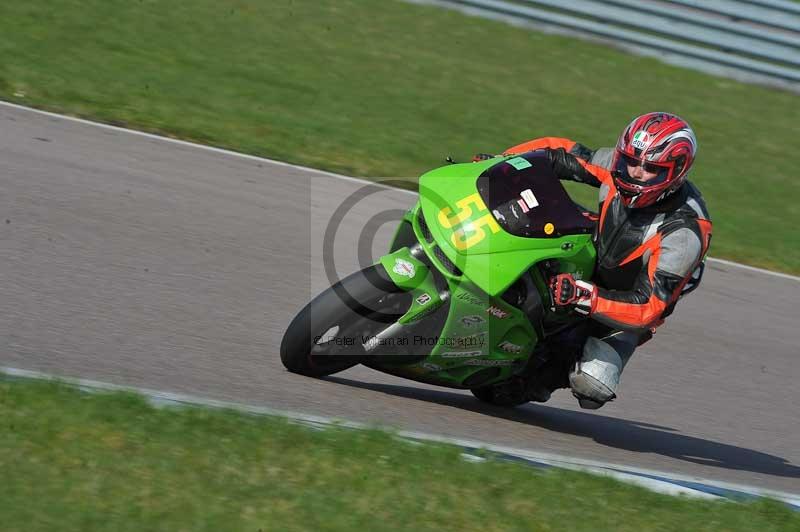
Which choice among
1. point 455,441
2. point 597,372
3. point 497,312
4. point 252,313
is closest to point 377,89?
point 252,313

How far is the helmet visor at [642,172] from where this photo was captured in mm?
5105

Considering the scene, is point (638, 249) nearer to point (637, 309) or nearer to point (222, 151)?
point (637, 309)

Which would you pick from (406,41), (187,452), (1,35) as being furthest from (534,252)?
(406,41)

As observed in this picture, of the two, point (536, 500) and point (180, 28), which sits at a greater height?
point (180, 28)

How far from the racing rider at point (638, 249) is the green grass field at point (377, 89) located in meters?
4.74

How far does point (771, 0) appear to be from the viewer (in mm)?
14242

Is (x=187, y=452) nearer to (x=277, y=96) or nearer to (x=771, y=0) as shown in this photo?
(x=277, y=96)

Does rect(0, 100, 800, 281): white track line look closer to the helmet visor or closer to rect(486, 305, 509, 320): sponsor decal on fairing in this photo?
the helmet visor

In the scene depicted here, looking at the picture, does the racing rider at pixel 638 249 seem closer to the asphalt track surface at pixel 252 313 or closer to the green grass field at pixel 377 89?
the asphalt track surface at pixel 252 313

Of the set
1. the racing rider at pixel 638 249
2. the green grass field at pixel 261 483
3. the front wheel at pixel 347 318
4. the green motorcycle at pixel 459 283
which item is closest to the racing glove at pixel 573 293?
the racing rider at pixel 638 249

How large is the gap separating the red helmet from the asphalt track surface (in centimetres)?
130

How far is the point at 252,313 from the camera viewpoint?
20.7ft

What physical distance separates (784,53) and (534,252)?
431 inches

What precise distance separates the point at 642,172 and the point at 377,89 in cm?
751
